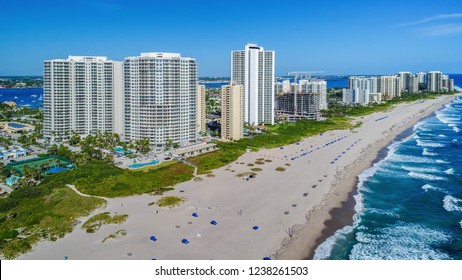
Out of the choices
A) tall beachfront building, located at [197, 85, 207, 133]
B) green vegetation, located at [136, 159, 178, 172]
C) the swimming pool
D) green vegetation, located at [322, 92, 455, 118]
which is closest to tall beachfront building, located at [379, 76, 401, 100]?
green vegetation, located at [322, 92, 455, 118]

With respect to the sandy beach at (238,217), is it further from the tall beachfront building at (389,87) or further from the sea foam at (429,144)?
the tall beachfront building at (389,87)

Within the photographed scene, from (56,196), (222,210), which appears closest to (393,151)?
(222,210)

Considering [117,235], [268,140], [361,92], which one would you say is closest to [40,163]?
[117,235]

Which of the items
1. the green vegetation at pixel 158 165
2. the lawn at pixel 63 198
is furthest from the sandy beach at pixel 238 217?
the green vegetation at pixel 158 165

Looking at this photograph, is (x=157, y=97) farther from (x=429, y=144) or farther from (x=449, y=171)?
(x=429, y=144)

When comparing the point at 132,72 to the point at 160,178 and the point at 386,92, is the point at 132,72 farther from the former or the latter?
the point at 386,92
